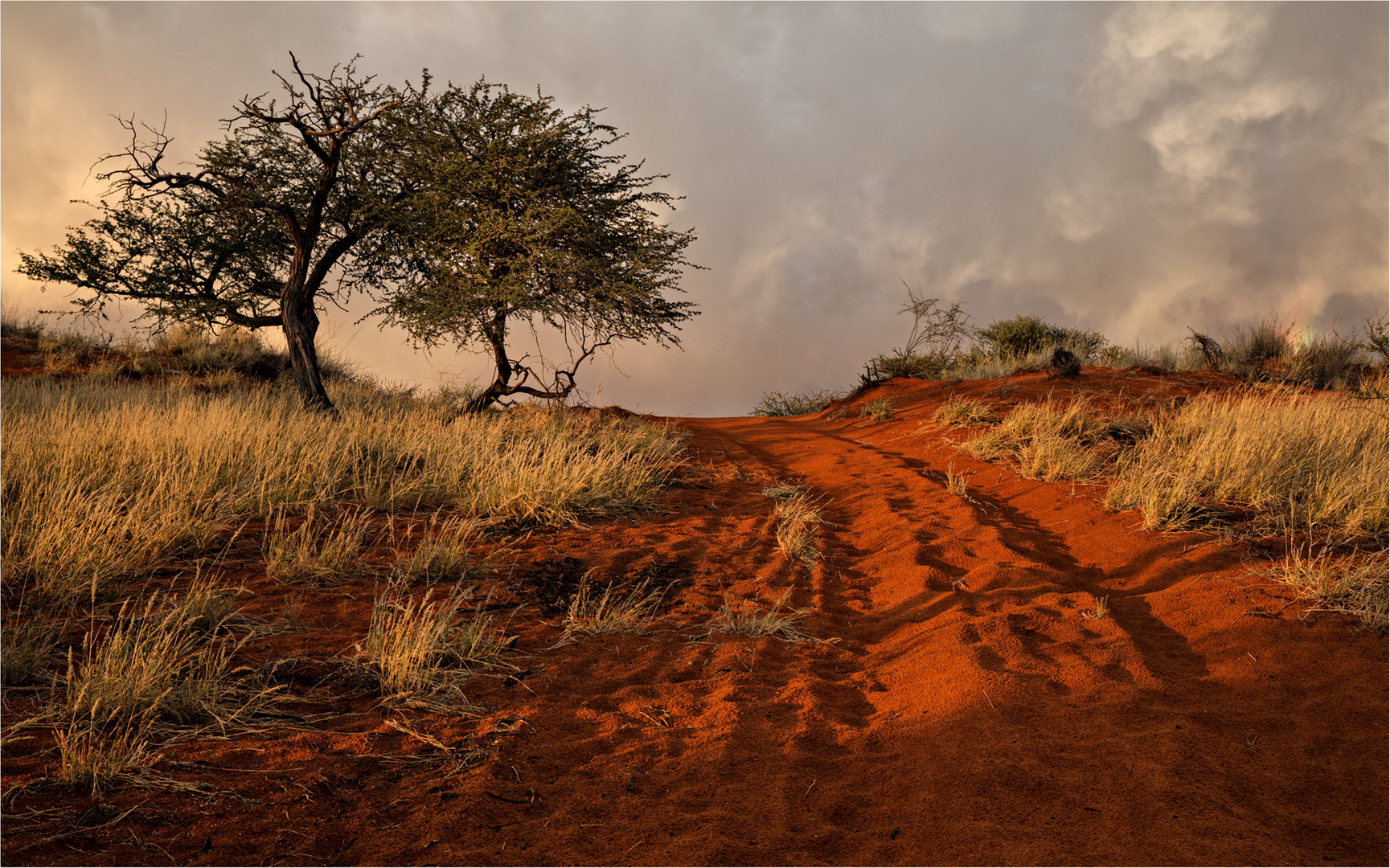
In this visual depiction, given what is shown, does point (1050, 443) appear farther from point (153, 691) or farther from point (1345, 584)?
point (153, 691)

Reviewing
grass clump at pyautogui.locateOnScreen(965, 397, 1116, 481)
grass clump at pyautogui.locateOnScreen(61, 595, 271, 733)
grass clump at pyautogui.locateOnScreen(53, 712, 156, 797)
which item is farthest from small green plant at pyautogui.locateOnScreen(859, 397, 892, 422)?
grass clump at pyautogui.locateOnScreen(53, 712, 156, 797)

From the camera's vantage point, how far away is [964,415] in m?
11.5

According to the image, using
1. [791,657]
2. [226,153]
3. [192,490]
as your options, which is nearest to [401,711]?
[791,657]

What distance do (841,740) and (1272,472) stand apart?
555 cm

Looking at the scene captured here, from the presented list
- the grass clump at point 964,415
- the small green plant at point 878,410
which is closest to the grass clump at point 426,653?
the grass clump at point 964,415

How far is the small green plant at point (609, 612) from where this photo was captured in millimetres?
4746

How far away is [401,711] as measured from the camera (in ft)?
11.6

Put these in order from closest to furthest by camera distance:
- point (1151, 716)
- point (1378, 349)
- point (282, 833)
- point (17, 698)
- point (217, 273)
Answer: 1. point (282, 833)
2. point (17, 698)
3. point (1151, 716)
4. point (217, 273)
5. point (1378, 349)

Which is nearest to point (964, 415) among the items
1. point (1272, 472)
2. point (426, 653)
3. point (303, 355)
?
point (1272, 472)

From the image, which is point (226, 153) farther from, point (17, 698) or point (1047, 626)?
point (1047, 626)

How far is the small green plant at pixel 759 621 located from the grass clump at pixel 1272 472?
3.38 m

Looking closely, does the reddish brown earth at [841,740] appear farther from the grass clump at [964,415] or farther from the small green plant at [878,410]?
the small green plant at [878,410]

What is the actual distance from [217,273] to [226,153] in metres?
2.23

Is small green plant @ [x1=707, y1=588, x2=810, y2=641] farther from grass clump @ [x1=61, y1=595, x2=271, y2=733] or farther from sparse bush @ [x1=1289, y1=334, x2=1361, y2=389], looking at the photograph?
sparse bush @ [x1=1289, y1=334, x2=1361, y2=389]
